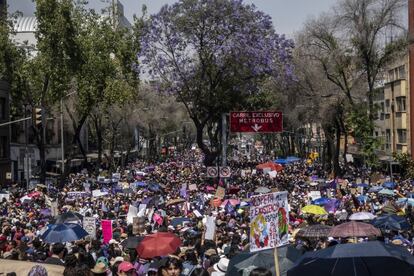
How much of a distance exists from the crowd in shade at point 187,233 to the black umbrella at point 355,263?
15mm

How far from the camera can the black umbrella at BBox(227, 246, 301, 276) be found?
876 centimetres

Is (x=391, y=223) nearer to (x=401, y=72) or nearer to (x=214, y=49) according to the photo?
(x=214, y=49)

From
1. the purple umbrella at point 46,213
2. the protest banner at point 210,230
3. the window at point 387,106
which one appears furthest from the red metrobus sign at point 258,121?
the window at point 387,106

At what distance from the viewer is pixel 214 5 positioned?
39.1 metres

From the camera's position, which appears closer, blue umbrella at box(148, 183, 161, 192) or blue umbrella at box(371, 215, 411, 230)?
blue umbrella at box(371, 215, 411, 230)

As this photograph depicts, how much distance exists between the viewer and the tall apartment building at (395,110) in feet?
190

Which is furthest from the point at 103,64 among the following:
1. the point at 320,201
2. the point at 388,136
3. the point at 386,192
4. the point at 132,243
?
the point at 132,243

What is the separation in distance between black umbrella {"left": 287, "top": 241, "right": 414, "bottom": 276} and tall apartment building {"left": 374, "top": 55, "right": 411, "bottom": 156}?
158 feet

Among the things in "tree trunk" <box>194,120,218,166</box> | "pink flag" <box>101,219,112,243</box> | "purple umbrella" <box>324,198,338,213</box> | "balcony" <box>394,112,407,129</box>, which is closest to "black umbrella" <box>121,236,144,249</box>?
"pink flag" <box>101,219,112,243</box>

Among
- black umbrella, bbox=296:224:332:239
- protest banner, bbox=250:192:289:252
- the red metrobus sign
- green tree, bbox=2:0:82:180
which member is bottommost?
black umbrella, bbox=296:224:332:239

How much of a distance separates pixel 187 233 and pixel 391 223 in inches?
182

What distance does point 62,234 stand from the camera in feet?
47.9

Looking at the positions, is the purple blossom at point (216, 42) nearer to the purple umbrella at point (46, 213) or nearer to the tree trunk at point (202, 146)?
the tree trunk at point (202, 146)

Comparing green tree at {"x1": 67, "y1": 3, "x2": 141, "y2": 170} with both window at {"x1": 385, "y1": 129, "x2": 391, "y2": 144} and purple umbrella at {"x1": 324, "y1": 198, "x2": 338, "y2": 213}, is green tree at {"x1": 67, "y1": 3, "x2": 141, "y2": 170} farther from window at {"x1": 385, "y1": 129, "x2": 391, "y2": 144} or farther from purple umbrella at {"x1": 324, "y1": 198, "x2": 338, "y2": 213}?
window at {"x1": 385, "y1": 129, "x2": 391, "y2": 144}
